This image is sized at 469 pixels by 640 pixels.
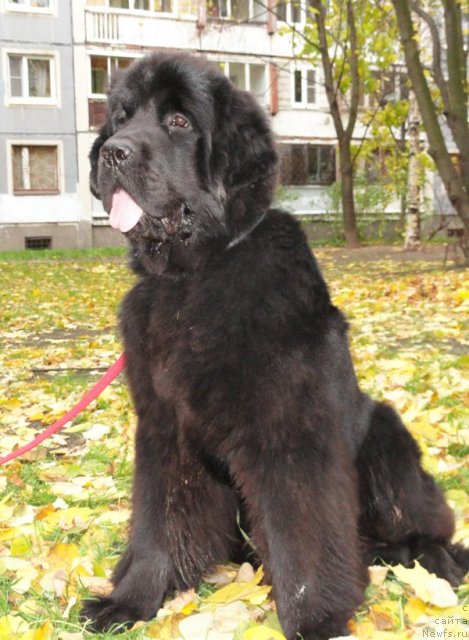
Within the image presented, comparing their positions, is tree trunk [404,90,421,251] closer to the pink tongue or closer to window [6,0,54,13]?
window [6,0,54,13]

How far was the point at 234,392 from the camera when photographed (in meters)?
2.23

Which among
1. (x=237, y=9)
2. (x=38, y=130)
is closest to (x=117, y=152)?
(x=38, y=130)

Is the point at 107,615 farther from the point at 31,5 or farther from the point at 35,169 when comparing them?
the point at 31,5

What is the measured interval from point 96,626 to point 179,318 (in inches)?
41.1

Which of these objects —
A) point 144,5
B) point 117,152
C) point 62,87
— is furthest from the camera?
point 144,5

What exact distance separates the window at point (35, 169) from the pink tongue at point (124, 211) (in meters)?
25.1

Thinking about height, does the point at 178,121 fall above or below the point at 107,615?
above

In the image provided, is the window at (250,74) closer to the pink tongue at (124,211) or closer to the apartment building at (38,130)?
the apartment building at (38,130)

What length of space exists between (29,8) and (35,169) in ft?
17.9

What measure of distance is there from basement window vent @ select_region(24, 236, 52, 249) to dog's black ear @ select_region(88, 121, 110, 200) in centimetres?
2453

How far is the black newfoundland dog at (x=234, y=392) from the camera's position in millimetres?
2258

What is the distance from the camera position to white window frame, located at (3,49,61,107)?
26.1 meters

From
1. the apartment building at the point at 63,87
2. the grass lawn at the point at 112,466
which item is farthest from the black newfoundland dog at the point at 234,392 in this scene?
the apartment building at the point at 63,87

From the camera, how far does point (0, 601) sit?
2557 millimetres
